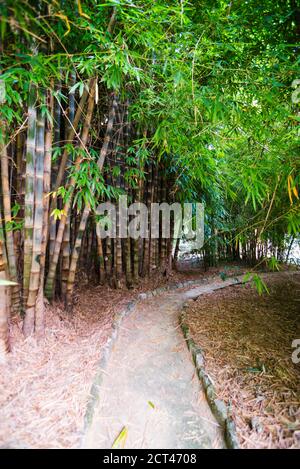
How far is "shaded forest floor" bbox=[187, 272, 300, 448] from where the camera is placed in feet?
4.05

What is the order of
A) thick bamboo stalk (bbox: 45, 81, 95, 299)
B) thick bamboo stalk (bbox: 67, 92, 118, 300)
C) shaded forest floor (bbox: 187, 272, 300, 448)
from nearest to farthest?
shaded forest floor (bbox: 187, 272, 300, 448)
thick bamboo stalk (bbox: 45, 81, 95, 299)
thick bamboo stalk (bbox: 67, 92, 118, 300)

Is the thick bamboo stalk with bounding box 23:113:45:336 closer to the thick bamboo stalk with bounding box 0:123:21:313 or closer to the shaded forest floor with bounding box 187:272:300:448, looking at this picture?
the thick bamboo stalk with bounding box 0:123:21:313

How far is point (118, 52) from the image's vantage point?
4.81ft

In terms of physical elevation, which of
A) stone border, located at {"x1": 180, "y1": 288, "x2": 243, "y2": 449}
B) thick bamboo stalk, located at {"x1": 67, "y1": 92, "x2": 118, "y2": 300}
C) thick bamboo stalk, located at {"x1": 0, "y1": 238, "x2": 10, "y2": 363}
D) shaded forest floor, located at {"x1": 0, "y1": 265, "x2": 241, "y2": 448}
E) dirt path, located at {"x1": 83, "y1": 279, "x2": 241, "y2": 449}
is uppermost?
thick bamboo stalk, located at {"x1": 67, "y1": 92, "x2": 118, "y2": 300}

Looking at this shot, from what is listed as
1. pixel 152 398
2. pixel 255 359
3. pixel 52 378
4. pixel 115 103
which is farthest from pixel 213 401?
pixel 115 103

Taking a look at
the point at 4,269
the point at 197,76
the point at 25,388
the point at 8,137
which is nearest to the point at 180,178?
the point at 197,76

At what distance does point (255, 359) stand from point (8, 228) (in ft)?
6.19

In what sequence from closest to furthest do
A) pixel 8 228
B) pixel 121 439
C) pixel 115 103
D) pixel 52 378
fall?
pixel 121 439 → pixel 52 378 → pixel 8 228 → pixel 115 103

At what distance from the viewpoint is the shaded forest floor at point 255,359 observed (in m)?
1.24

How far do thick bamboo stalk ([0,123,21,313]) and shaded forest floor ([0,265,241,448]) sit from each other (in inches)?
6.2

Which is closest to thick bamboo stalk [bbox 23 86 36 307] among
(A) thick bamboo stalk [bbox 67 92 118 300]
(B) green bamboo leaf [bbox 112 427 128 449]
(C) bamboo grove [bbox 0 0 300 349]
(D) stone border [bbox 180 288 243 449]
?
(C) bamboo grove [bbox 0 0 300 349]

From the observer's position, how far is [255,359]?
1.76 m

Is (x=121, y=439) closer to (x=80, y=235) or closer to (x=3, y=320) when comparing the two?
(x=3, y=320)

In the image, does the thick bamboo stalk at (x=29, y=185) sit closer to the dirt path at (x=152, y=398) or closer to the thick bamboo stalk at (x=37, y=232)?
the thick bamboo stalk at (x=37, y=232)
